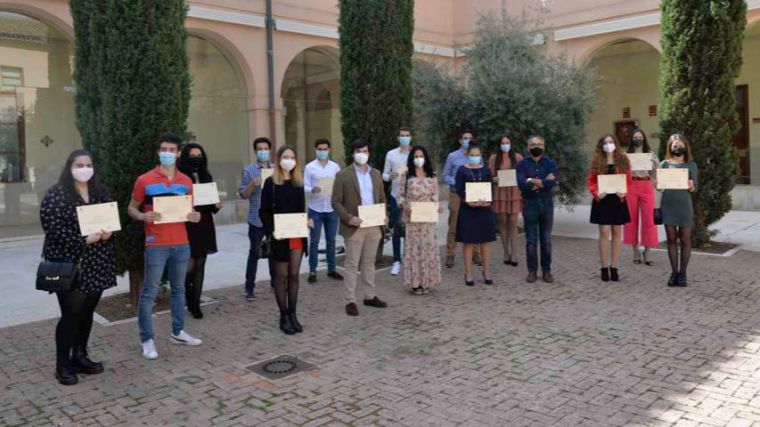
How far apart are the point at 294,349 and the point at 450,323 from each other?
5.61 feet

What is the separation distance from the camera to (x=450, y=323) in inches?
262

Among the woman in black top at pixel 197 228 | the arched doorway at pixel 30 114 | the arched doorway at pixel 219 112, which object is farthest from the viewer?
the arched doorway at pixel 219 112

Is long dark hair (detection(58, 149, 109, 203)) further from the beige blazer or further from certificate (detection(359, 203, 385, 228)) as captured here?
certificate (detection(359, 203, 385, 228))

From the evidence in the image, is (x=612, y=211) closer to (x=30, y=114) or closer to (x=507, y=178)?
(x=507, y=178)

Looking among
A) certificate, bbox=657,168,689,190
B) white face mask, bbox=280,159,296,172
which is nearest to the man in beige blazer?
white face mask, bbox=280,159,296,172

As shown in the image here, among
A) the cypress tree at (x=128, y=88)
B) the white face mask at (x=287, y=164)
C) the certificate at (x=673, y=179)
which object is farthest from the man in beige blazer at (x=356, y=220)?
the certificate at (x=673, y=179)

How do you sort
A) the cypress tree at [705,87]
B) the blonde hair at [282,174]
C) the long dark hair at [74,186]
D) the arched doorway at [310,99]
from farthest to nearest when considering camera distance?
the arched doorway at [310,99] < the cypress tree at [705,87] < the blonde hair at [282,174] < the long dark hair at [74,186]

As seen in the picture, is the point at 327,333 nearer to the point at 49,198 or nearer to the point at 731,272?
the point at 49,198

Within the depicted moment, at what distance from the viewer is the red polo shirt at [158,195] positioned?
5.63 m

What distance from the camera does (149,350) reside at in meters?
5.69

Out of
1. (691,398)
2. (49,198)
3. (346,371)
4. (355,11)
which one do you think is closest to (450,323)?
(346,371)

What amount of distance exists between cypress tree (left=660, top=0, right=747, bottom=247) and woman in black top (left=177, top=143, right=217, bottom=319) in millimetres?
7904

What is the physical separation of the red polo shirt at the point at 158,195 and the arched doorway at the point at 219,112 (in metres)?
10.5

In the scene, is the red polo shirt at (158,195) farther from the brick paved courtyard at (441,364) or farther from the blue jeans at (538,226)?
the blue jeans at (538,226)
